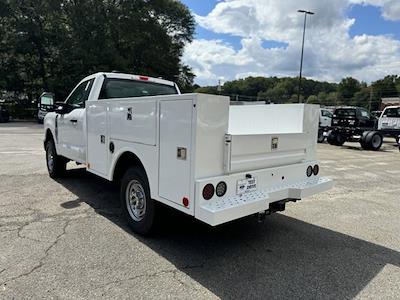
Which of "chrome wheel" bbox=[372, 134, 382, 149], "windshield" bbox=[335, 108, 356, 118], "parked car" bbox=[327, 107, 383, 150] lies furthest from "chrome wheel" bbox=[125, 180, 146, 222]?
"windshield" bbox=[335, 108, 356, 118]

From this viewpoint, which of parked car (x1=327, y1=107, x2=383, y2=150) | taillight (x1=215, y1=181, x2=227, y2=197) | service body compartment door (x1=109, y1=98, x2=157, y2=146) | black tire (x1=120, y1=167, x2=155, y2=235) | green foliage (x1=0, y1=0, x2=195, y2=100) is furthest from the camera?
green foliage (x1=0, y1=0, x2=195, y2=100)

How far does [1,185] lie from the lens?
6.87 metres

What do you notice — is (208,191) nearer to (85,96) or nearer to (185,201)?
(185,201)

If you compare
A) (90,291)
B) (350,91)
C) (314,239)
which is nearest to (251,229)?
(314,239)

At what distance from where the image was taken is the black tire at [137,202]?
4.13m

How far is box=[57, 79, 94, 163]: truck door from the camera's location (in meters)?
5.91

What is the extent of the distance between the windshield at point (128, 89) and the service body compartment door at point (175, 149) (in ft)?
8.41

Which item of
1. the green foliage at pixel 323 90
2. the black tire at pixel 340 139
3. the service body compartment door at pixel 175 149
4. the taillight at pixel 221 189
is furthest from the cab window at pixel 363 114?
the green foliage at pixel 323 90

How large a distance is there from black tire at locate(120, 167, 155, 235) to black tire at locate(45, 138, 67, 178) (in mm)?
3420

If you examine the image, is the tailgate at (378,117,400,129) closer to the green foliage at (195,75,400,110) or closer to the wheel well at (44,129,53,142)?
the wheel well at (44,129,53,142)

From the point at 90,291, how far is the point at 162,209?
4.14 ft

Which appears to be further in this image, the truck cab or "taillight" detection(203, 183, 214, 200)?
the truck cab

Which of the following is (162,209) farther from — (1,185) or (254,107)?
(1,185)

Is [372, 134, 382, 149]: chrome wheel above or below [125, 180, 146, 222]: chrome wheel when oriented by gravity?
below
